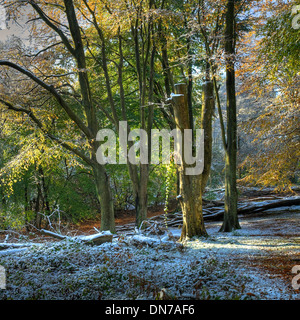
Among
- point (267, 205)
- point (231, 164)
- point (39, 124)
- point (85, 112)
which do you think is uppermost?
point (85, 112)

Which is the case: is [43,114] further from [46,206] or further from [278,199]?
[278,199]

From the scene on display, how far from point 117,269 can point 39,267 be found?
102 centimetres

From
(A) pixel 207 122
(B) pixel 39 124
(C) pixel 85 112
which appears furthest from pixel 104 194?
(A) pixel 207 122

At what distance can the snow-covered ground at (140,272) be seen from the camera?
3006mm

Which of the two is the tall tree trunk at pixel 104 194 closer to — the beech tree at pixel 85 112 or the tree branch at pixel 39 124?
the beech tree at pixel 85 112

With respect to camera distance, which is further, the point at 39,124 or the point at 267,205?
the point at 267,205

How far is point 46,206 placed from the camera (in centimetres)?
1288

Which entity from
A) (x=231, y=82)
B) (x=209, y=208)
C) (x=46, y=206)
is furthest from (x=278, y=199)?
(x=46, y=206)

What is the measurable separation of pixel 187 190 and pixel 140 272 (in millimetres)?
3034

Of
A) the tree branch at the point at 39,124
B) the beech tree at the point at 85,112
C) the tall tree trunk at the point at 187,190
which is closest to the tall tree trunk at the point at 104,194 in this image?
the beech tree at the point at 85,112

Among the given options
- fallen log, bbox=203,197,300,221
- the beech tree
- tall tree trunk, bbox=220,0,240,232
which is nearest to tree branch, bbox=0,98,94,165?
the beech tree

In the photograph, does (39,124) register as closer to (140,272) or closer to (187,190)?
(187,190)

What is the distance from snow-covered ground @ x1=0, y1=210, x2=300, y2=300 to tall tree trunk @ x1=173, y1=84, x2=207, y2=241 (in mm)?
1157

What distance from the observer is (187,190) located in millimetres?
6473
